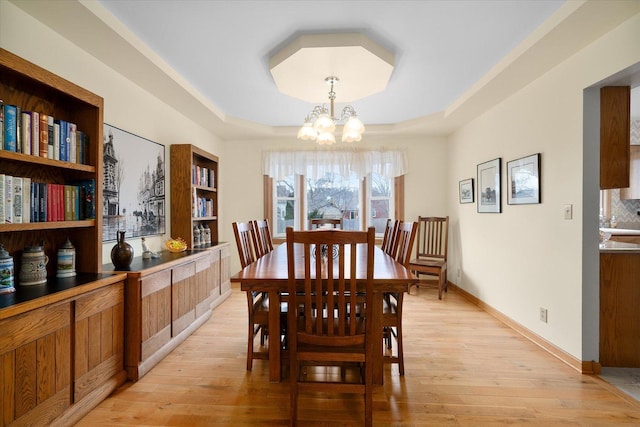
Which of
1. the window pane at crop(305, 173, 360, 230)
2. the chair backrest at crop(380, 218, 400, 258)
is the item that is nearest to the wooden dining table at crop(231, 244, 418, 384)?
the chair backrest at crop(380, 218, 400, 258)

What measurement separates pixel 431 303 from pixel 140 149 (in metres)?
3.68

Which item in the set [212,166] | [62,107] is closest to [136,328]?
[62,107]

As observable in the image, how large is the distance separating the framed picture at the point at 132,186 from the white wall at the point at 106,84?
93 millimetres

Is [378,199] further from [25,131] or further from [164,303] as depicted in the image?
[25,131]

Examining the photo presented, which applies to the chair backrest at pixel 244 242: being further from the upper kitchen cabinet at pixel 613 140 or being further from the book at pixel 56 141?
the upper kitchen cabinet at pixel 613 140

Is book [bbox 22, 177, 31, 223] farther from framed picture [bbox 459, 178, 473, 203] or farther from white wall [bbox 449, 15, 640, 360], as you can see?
framed picture [bbox 459, 178, 473, 203]

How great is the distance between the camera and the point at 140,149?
288cm

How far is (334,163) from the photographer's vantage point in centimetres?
482

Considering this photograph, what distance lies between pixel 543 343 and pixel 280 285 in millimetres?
2411

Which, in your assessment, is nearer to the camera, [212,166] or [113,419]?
[113,419]

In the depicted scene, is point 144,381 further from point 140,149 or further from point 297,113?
point 297,113

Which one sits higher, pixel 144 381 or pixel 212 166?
pixel 212 166

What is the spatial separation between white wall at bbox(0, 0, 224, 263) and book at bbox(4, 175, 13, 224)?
0.78 m

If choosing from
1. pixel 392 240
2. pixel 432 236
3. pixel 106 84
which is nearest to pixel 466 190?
pixel 432 236
